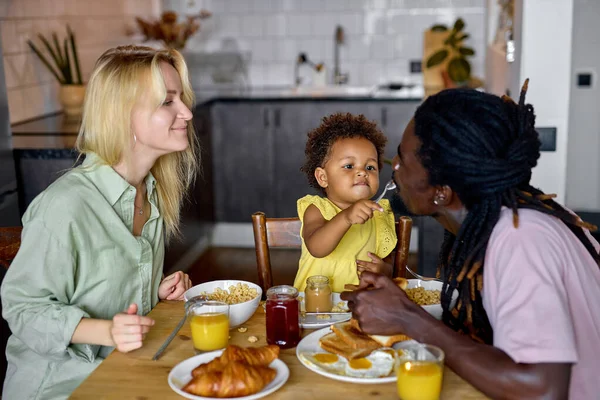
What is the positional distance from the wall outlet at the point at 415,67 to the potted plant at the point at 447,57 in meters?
0.10

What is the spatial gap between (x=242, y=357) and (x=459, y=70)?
3621 millimetres

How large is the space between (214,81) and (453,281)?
13.4 ft

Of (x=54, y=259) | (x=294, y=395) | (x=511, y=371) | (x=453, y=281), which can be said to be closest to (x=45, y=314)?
(x=54, y=259)

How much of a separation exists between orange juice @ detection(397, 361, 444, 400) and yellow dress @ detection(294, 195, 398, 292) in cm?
77

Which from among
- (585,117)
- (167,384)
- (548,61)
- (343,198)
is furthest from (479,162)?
(585,117)

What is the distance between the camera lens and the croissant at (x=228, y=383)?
3.97 feet

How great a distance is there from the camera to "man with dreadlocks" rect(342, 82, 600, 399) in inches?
44.0

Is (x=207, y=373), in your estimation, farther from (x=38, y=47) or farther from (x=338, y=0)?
(x=338, y=0)

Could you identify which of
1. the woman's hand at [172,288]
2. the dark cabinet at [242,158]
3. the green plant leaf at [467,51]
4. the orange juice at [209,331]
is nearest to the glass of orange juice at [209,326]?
the orange juice at [209,331]

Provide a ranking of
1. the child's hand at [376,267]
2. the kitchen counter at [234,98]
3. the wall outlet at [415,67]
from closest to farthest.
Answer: the child's hand at [376,267] → the kitchen counter at [234,98] → the wall outlet at [415,67]

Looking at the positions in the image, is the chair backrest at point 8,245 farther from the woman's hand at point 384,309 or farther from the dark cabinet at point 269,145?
the dark cabinet at point 269,145

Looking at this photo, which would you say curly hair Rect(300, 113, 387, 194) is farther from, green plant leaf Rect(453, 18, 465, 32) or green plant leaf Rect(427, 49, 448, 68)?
green plant leaf Rect(453, 18, 465, 32)

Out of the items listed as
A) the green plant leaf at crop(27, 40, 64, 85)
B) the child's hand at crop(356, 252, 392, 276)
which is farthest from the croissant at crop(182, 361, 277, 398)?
the green plant leaf at crop(27, 40, 64, 85)

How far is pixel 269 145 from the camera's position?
4.53m
